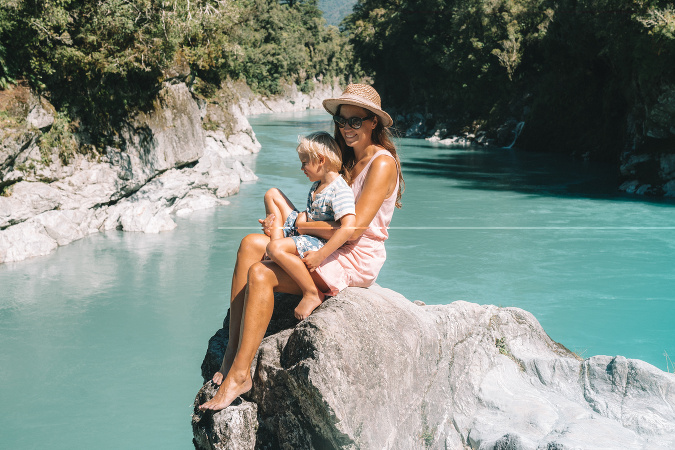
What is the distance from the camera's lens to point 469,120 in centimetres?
3216

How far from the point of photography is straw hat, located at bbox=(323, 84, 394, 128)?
140 inches

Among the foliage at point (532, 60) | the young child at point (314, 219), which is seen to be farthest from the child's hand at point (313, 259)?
the foliage at point (532, 60)

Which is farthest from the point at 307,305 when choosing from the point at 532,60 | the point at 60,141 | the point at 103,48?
the point at 532,60

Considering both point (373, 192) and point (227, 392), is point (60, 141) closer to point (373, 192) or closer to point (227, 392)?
point (373, 192)

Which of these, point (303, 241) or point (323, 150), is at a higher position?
point (323, 150)

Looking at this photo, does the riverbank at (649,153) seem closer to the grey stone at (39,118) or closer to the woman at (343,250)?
the grey stone at (39,118)

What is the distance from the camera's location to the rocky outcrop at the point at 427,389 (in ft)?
9.97

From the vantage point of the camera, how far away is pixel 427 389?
3.63 m

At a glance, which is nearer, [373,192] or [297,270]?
[297,270]

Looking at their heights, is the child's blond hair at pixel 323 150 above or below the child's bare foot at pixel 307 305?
above

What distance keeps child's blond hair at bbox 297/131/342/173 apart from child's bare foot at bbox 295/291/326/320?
2.27 feet

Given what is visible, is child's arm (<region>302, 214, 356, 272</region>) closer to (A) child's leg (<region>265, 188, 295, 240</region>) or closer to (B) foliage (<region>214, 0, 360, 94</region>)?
(A) child's leg (<region>265, 188, 295, 240</region>)

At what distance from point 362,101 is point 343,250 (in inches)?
31.7

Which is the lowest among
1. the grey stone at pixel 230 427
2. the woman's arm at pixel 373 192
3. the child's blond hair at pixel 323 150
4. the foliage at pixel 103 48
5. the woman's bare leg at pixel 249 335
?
the grey stone at pixel 230 427
